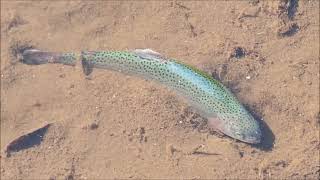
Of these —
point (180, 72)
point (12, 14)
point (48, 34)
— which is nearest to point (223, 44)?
point (180, 72)

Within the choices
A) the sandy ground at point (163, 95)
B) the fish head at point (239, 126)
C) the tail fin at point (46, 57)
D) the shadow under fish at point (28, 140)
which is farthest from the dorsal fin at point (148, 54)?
the shadow under fish at point (28, 140)

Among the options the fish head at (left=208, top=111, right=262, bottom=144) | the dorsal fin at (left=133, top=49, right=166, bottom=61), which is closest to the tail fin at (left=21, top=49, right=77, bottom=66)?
the dorsal fin at (left=133, top=49, right=166, bottom=61)

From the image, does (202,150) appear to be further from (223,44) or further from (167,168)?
(223,44)

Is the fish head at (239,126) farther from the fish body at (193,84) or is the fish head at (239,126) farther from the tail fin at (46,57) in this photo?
the tail fin at (46,57)

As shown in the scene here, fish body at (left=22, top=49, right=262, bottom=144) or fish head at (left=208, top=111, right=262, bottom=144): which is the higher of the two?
fish body at (left=22, top=49, right=262, bottom=144)

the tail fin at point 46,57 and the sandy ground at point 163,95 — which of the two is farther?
the tail fin at point 46,57

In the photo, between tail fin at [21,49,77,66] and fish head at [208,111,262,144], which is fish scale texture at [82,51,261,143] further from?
tail fin at [21,49,77,66]
